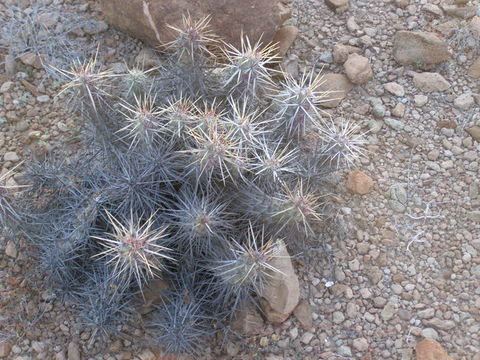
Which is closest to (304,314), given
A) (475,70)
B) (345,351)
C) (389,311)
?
(345,351)

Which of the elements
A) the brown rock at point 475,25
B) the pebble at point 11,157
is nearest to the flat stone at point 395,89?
the brown rock at point 475,25

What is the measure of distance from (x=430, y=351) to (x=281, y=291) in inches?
29.1

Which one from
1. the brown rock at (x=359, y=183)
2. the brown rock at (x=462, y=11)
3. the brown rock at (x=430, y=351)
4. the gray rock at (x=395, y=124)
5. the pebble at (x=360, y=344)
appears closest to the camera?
the brown rock at (x=430, y=351)

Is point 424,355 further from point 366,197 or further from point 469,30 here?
point 469,30

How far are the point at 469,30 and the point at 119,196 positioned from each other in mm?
2464

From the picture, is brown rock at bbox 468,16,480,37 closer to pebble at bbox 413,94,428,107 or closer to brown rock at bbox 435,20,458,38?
brown rock at bbox 435,20,458,38

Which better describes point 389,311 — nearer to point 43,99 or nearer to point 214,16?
point 214,16

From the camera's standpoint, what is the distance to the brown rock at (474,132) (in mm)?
3521

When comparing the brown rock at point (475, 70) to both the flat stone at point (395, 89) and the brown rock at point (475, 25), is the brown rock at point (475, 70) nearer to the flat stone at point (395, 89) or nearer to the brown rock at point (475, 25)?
the brown rock at point (475, 25)

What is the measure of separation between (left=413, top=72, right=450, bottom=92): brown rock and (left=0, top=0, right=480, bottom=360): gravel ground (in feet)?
0.14

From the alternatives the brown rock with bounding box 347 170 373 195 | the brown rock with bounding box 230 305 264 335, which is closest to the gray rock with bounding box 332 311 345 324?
the brown rock with bounding box 230 305 264 335

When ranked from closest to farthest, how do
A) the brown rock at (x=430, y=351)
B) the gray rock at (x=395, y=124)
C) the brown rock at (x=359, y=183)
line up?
the brown rock at (x=430, y=351) < the brown rock at (x=359, y=183) < the gray rock at (x=395, y=124)

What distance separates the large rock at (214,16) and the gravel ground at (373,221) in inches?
10.6

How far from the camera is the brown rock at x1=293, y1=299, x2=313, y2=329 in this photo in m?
3.02
